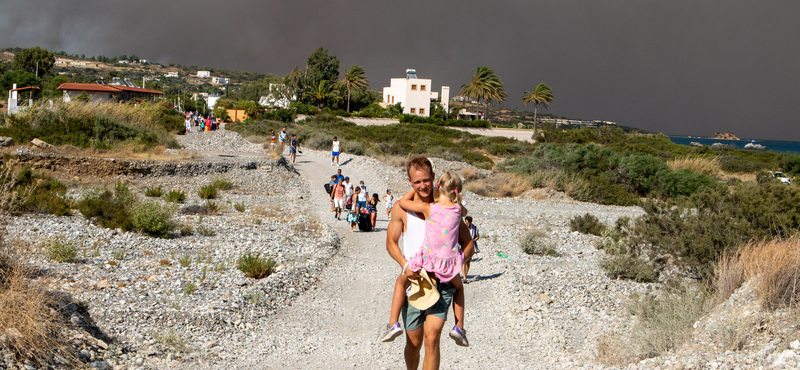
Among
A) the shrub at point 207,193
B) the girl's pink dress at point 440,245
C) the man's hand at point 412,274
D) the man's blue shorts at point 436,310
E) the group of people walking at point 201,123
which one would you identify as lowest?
the shrub at point 207,193

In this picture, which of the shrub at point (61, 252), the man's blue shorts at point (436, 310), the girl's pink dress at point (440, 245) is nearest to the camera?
the girl's pink dress at point (440, 245)

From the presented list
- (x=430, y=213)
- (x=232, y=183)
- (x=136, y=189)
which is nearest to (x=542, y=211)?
(x=232, y=183)

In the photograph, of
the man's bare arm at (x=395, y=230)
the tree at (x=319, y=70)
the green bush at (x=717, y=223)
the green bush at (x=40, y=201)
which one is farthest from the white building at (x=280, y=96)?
the man's bare arm at (x=395, y=230)

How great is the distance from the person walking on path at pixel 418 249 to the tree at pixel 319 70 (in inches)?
2897

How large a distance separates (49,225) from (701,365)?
1229 centimetres

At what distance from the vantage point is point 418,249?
3.88 metres

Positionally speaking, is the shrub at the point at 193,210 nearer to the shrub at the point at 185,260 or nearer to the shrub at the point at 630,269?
the shrub at the point at 185,260

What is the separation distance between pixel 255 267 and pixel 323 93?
208 feet

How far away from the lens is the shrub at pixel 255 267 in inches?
372

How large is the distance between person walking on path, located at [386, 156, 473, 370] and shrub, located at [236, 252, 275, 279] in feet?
19.7

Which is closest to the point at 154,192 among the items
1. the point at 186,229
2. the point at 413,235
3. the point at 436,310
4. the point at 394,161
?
the point at 186,229

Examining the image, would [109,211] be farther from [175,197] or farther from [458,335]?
[458,335]

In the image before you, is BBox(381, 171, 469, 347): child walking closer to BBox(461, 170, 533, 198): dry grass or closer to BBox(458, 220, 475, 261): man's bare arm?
BBox(458, 220, 475, 261): man's bare arm

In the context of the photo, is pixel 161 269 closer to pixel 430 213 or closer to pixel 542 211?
pixel 430 213
